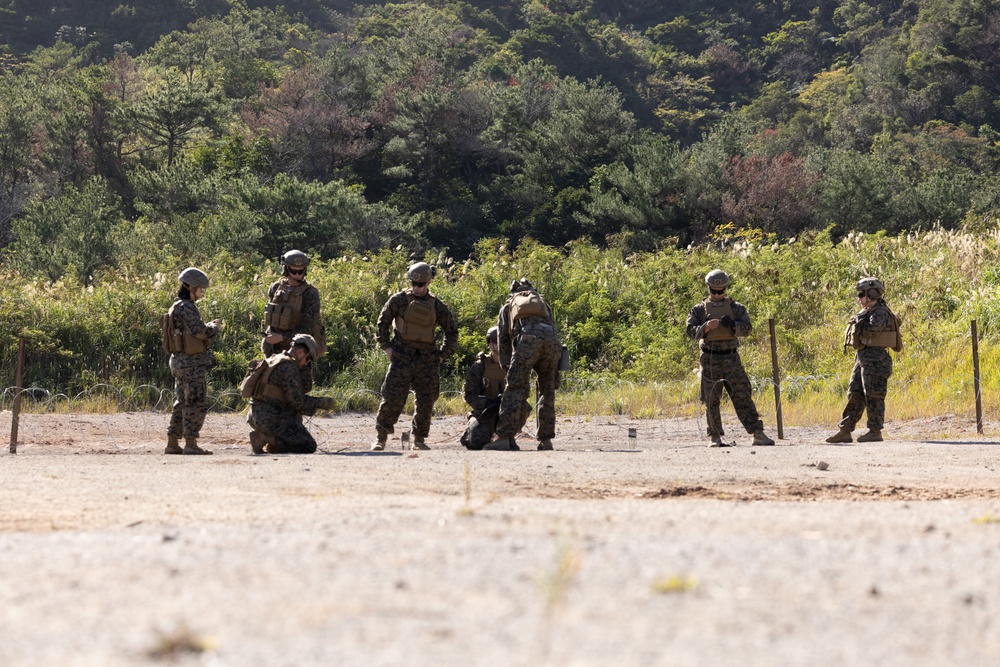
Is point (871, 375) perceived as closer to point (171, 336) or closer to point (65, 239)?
point (171, 336)

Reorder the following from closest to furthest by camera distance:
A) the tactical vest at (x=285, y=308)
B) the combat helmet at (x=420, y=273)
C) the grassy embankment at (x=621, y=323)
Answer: the tactical vest at (x=285, y=308), the combat helmet at (x=420, y=273), the grassy embankment at (x=621, y=323)

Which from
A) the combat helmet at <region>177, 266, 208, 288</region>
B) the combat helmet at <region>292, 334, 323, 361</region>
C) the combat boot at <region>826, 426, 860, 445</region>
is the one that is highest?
the combat helmet at <region>177, 266, 208, 288</region>

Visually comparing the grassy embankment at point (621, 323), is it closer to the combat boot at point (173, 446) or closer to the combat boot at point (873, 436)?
the combat boot at point (873, 436)

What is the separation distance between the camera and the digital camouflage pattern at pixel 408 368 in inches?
555

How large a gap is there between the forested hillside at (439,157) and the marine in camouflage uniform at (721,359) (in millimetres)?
16452

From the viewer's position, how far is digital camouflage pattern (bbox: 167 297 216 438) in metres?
12.9

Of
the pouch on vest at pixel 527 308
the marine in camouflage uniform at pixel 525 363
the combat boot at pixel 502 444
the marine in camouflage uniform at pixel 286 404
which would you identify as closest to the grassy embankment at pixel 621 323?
the marine in camouflage uniform at pixel 525 363

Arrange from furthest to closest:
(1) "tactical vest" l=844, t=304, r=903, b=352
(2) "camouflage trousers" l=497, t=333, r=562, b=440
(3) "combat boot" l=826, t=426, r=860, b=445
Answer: (3) "combat boot" l=826, t=426, r=860, b=445, (1) "tactical vest" l=844, t=304, r=903, b=352, (2) "camouflage trousers" l=497, t=333, r=562, b=440

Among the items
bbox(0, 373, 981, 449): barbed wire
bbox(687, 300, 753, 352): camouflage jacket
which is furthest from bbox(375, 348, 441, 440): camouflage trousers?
bbox(687, 300, 753, 352): camouflage jacket

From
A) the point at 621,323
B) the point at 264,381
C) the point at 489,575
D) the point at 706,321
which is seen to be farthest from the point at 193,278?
the point at 621,323

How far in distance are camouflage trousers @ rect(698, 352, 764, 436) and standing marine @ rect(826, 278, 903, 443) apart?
3.44ft

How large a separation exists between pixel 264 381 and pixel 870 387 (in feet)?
21.4

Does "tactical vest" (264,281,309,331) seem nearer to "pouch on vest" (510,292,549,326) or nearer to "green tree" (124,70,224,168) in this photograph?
"pouch on vest" (510,292,549,326)

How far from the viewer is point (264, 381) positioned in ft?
42.4
